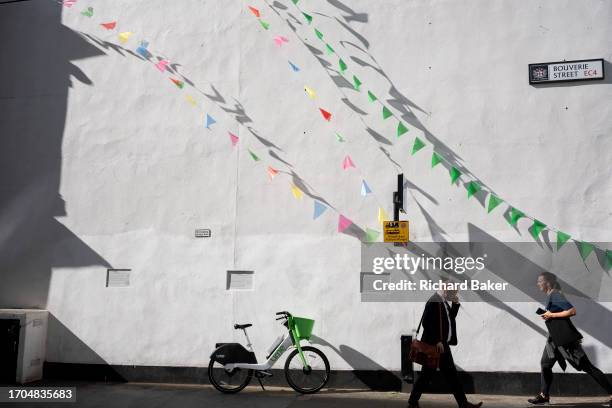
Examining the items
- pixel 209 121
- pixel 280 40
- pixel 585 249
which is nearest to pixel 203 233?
pixel 209 121

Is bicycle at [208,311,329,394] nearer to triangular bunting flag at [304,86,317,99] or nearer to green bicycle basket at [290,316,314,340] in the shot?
green bicycle basket at [290,316,314,340]

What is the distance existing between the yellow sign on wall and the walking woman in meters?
1.87

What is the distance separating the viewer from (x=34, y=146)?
9.37 metres

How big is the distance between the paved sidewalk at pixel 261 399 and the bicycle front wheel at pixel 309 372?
13 cm

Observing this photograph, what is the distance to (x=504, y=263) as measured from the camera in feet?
25.3

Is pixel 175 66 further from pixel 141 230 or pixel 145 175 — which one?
pixel 141 230

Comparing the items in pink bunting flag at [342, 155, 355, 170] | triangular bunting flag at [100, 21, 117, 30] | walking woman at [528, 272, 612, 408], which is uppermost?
triangular bunting flag at [100, 21, 117, 30]

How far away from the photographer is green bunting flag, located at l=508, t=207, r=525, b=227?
7711mm

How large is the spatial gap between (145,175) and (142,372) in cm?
309

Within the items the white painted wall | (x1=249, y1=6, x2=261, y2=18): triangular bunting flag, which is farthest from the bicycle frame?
(x1=249, y1=6, x2=261, y2=18): triangular bunting flag

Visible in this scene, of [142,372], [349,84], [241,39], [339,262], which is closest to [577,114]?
[349,84]

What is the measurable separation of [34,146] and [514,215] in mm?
7848

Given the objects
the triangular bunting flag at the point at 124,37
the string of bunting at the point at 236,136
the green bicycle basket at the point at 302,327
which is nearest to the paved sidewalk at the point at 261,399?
the green bicycle basket at the point at 302,327

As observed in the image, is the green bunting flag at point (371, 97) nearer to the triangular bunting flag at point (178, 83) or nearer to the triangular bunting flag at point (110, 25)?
the triangular bunting flag at point (178, 83)
